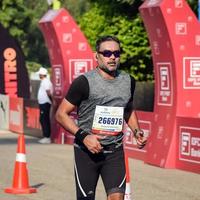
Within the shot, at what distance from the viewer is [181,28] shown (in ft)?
48.0

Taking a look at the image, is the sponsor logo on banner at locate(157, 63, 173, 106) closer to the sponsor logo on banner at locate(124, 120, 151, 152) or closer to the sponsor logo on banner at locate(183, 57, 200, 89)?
the sponsor logo on banner at locate(183, 57, 200, 89)

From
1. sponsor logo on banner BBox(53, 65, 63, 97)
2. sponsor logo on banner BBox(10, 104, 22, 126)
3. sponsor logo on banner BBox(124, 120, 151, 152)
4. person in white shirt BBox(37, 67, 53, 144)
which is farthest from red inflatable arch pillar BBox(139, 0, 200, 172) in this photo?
sponsor logo on banner BBox(10, 104, 22, 126)

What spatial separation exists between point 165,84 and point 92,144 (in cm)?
825

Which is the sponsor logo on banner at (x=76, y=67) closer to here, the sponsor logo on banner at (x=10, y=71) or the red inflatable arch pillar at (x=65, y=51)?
the red inflatable arch pillar at (x=65, y=51)

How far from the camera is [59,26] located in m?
20.6

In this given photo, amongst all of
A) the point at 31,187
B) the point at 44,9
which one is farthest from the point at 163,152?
the point at 44,9

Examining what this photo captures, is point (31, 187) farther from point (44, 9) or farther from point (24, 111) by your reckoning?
point (44, 9)

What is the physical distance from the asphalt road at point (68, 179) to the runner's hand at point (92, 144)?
4.33m

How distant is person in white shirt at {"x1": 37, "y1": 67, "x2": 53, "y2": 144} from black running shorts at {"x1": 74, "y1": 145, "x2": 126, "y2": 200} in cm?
1264

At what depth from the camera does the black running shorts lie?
23.2ft

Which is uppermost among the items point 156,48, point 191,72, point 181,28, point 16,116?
point 181,28

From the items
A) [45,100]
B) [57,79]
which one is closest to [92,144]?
[45,100]

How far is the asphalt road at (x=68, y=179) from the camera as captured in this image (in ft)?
37.5

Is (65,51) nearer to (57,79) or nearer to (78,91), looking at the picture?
(57,79)
